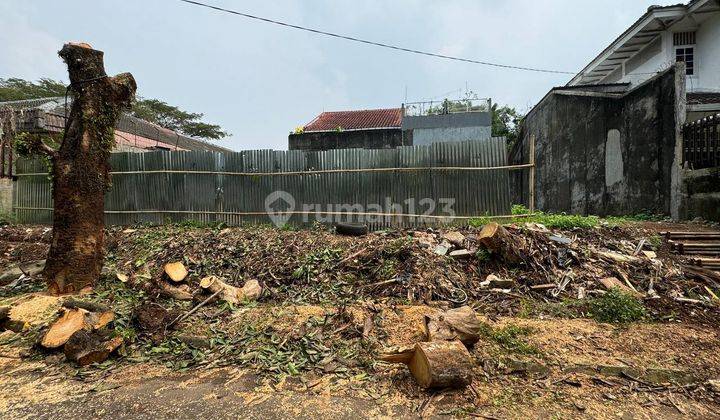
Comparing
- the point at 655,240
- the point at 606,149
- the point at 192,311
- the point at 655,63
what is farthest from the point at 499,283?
the point at 655,63

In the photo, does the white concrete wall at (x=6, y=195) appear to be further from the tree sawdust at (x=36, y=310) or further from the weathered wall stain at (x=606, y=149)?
the weathered wall stain at (x=606, y=149)

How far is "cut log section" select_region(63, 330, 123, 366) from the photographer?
309 cm

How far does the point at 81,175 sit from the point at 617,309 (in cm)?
727

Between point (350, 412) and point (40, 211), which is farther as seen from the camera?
point (40, 211)

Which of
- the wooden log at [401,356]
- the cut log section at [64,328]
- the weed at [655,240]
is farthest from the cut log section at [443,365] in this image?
the weed at [655,240]

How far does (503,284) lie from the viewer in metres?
4.57

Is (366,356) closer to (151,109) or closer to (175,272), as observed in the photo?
(175,272)

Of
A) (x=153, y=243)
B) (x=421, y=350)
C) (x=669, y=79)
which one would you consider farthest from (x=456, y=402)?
(x=669, y=79)

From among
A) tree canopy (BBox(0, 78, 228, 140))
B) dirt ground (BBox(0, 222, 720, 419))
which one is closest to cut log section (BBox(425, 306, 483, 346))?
dirt ground (BBox(0, 222, 720, 419))

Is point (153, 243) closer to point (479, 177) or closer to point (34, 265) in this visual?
point (34, 265)

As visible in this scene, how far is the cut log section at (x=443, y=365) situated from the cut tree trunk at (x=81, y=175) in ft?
16.2

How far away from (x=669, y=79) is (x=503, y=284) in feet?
22.5

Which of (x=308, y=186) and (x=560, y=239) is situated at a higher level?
(x=308, y=186)

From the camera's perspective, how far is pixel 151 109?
91.0ft
